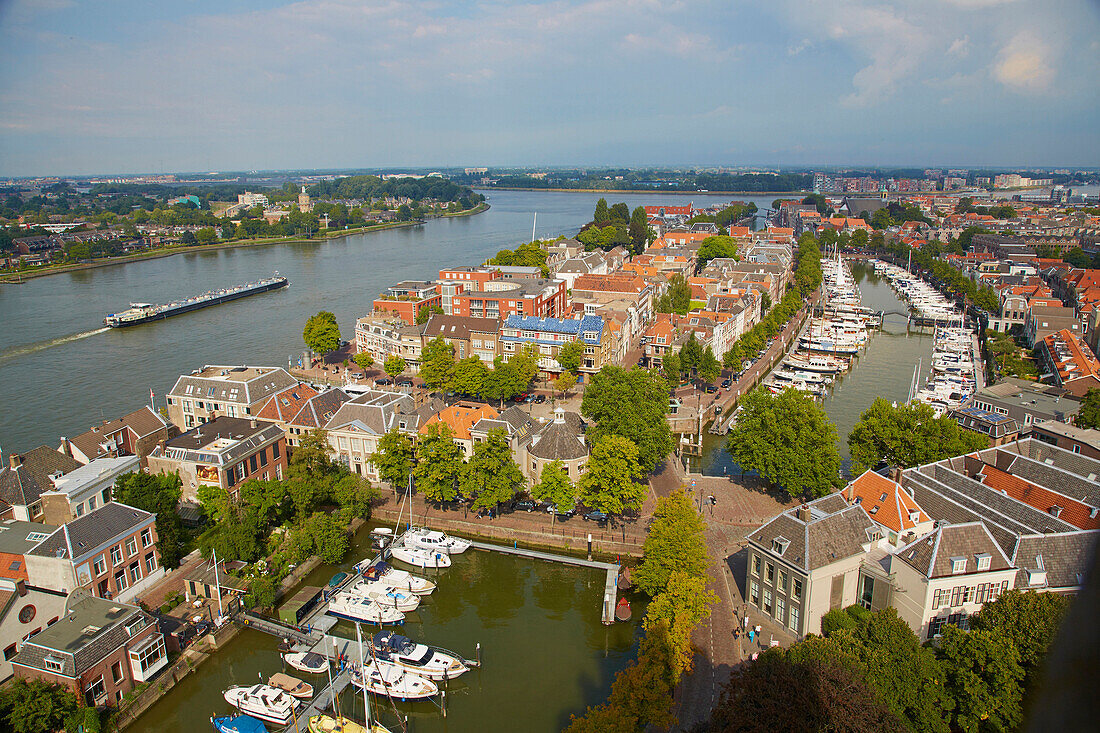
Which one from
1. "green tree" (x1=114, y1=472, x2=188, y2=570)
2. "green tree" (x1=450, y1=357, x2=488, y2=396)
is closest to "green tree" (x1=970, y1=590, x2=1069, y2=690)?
"green tree" (x1=114, y1=472, x2=188, y2=570)

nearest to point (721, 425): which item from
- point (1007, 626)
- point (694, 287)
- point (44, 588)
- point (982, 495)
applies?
point (982, 495)

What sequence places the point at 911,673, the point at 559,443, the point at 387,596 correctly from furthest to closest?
the point at 559,443
the point at 387,596
the point at 911,673

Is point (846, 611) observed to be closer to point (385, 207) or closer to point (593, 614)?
point (593, 614)

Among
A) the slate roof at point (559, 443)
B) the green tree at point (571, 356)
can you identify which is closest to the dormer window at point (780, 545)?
the slate roof at point (559, 443)

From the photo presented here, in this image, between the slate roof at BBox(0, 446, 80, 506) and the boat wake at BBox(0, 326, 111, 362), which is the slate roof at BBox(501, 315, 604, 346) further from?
the boat wake at BBox(0, 326, 111, 362)

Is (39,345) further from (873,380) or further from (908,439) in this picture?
(873,380)

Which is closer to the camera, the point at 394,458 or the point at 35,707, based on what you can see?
the point at 35,707

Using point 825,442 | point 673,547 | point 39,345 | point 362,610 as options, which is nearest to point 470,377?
point 362,610
